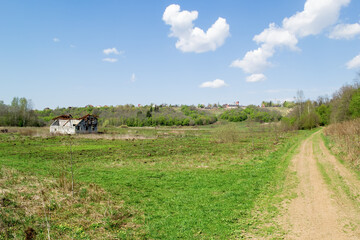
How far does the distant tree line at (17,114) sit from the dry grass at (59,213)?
9385 centimetres

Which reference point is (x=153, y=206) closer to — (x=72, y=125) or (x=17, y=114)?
(x=72, y=125)

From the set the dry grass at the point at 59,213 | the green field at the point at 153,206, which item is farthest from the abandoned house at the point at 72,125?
the dry grass at the point at 59,213

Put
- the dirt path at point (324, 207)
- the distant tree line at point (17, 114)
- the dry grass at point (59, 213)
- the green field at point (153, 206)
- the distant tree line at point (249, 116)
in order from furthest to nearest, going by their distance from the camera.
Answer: the distant tree line at point (249, 116), the distant tree line at point (17, 114), the green field at point (153, 206), the dirt path at point (324, 207), the dry grass at point (59, 213)

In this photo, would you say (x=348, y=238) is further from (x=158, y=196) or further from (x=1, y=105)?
(x=1, y=105)

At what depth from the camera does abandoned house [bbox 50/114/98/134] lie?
66188mm

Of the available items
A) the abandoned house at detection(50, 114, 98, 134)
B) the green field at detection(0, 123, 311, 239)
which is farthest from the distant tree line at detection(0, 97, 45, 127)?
the green field at detection(0, 123, 311, 239)

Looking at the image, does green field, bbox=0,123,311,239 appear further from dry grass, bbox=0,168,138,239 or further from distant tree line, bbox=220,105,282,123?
distant tree line, bbox=220,105,282,123

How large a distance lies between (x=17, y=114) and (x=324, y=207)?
105503 millimetres

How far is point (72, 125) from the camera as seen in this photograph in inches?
2635

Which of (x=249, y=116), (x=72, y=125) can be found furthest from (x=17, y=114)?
(x=249, y=116)

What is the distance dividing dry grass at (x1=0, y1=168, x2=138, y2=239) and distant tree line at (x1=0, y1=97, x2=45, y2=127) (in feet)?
308

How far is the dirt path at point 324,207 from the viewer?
7254mm

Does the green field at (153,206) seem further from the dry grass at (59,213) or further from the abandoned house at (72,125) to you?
the abandoned house at (72,125)

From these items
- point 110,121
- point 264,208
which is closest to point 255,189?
point 264,208
